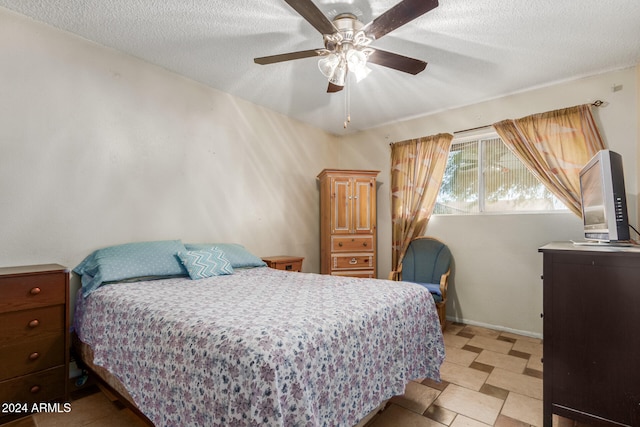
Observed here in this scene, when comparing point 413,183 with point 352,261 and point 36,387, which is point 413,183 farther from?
point 36,387

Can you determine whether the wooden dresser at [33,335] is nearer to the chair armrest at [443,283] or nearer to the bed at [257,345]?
the bed at [257,345]

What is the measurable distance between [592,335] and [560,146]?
2.22 m

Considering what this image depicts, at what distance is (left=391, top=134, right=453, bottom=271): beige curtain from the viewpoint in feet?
13.0

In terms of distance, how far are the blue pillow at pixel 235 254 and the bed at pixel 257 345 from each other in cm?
63

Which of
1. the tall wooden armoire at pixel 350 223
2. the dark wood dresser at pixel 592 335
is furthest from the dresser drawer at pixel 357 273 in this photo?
the dark wood dresser at pixel 592 335

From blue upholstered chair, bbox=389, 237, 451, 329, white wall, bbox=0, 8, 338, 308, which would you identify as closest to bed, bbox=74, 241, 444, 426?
white wall, bbox=0, 8, 338, 308

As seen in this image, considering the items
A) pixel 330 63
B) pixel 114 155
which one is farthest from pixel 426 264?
pixel 114 155

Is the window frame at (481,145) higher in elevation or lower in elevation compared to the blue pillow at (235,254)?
higher

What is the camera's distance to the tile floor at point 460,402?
73.2 inches

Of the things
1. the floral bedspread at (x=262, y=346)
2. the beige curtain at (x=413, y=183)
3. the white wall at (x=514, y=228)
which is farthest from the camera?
the beige curtain at (x=413, y=183)

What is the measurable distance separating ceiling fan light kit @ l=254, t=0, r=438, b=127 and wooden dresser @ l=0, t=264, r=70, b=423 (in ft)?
6.83

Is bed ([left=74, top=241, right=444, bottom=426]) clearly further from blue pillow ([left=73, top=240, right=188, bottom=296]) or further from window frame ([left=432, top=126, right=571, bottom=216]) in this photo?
window frame ([left=432, top=126, right=571, bottom=216])

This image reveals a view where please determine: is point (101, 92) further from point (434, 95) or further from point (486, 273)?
point (486, 273)

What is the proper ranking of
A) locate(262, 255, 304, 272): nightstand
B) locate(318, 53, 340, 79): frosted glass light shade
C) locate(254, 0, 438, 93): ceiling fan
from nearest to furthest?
locate(254, 0, 438, 93): ceiling fan, locate(318, 53, 340, 79): frosted glass light shade, locate(262, 255, 304, 272): nightstand
